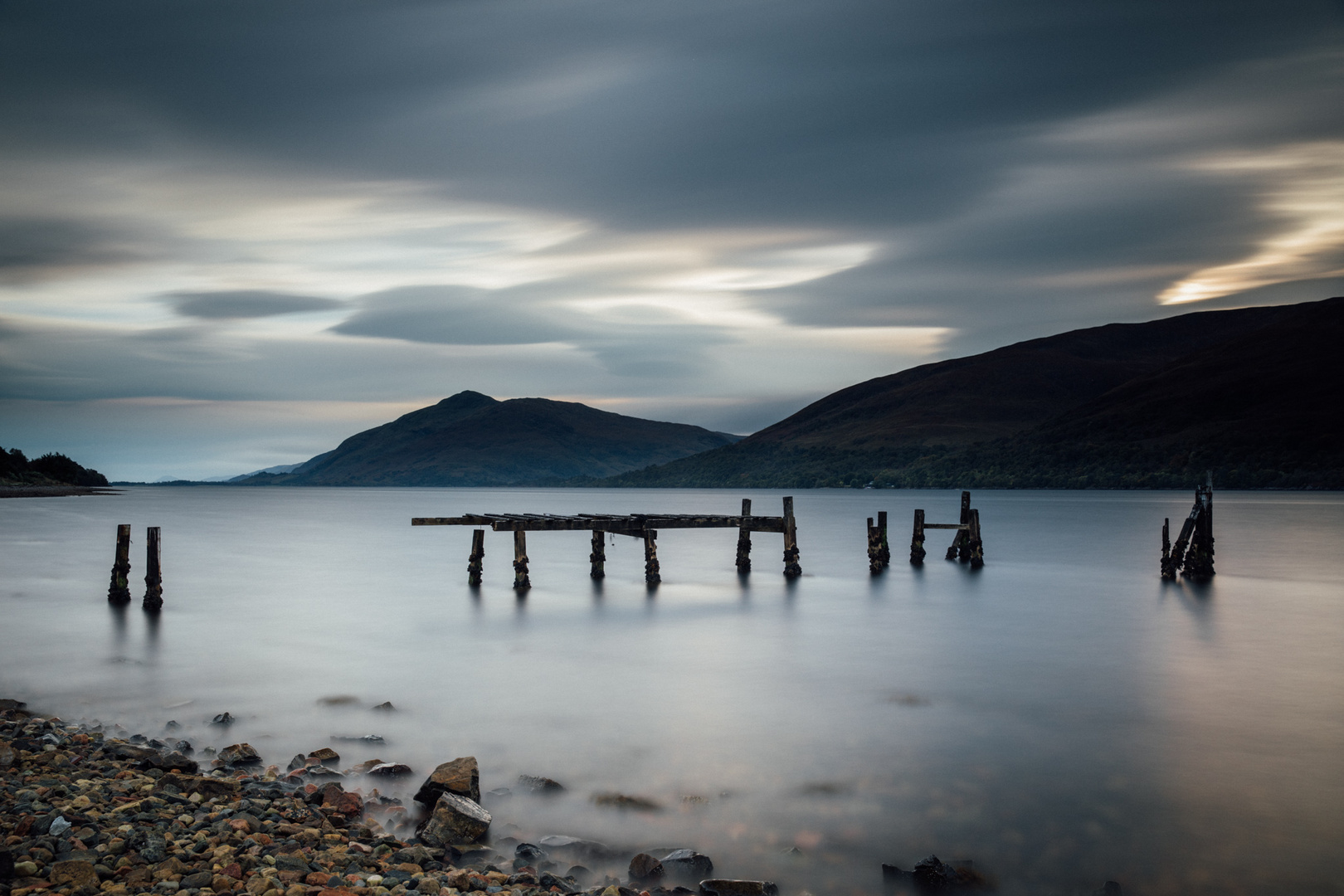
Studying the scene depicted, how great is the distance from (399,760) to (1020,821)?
6.95 m

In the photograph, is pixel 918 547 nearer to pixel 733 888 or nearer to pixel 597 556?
pixel 597 556

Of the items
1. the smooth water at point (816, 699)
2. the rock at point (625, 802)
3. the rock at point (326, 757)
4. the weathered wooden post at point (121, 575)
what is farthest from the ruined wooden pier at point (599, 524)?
the rock at point (625, 802)

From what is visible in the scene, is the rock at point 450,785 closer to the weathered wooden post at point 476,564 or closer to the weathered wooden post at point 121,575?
the weathered wooden post at point 121,575

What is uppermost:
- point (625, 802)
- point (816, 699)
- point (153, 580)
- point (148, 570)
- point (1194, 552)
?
point (148, 570)

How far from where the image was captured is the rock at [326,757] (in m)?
10.4

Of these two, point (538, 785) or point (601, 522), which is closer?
Answer: point (538, 785)

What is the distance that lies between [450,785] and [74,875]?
10.5 feet

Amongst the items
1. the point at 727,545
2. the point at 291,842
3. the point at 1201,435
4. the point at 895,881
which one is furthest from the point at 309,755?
the point at 1201,435

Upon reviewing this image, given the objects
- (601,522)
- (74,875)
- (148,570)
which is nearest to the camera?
(74,875)

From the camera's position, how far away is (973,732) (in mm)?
12086

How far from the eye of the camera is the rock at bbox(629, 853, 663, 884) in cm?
740

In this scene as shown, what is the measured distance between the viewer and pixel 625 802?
930 centimetres

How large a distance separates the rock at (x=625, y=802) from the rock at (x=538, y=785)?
0.48 meters

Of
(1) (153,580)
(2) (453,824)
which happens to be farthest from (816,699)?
(1) (153,580)
